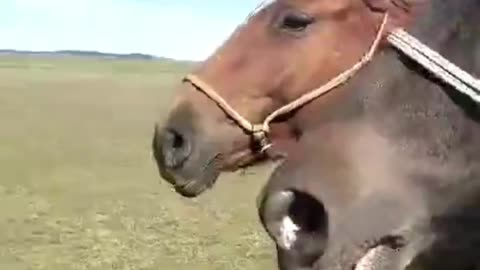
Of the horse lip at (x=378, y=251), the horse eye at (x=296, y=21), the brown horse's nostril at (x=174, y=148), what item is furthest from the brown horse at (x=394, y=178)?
the brown horse's nostril at (x=174, y=148)

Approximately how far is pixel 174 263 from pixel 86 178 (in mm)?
7340

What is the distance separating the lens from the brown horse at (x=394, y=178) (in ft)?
10.4

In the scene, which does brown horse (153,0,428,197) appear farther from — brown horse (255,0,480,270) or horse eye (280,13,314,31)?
brown horse (255,0,480,270)

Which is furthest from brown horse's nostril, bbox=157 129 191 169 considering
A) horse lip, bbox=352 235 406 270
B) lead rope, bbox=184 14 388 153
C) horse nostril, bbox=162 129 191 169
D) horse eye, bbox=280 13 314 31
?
horse lip, bbox=352 235 406 270

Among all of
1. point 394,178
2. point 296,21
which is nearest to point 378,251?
point 394,178

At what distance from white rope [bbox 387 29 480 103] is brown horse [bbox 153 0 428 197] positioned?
3.21 ft

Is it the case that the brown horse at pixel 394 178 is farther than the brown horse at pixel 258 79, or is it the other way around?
the brown horse at pixel 258 79

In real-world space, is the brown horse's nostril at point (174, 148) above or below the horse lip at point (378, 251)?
below

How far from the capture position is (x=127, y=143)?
24578 millimetres

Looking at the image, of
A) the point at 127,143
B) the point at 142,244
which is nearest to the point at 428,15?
the point at 142,244

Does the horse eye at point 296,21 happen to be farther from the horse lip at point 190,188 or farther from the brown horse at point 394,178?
the brown horse at point 394,178

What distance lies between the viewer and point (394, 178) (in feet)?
10.6

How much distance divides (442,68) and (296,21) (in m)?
1.48

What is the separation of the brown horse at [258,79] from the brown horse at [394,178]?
3.43ft
